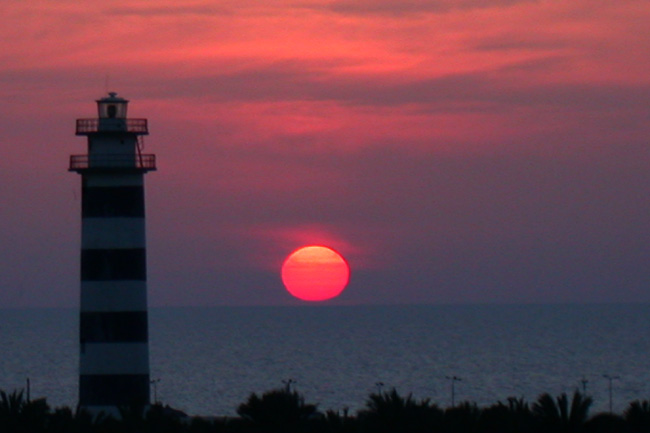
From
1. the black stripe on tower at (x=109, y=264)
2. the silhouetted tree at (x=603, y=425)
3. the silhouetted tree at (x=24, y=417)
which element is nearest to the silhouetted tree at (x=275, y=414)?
the silhouetted tree at (x=24, y=417)

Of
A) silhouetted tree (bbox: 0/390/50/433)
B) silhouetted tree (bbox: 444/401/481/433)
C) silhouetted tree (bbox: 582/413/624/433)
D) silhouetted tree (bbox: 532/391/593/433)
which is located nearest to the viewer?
silhouetted tree (bbox: 582/413/624/433)

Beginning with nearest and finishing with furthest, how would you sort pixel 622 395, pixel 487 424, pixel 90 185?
pixel 487 424 → pixel 90 185 → pixel 622 395

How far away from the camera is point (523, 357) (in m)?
177

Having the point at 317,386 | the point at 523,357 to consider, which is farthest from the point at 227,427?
the point at 523,357

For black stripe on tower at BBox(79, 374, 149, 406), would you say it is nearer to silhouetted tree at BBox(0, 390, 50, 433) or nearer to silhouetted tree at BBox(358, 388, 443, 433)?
silhouetted tree at BBox(0, 390, 50, 433)

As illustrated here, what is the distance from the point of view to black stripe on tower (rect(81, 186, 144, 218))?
43.4 m

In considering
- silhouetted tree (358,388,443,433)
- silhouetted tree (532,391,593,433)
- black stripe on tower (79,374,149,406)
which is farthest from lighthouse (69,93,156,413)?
silhouetted tree (532,391,593,433)

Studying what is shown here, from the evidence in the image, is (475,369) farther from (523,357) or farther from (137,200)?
(137,200)

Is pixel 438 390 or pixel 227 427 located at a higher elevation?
pixel 438 390

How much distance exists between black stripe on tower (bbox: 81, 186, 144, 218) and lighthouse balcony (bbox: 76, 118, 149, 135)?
2.10 m

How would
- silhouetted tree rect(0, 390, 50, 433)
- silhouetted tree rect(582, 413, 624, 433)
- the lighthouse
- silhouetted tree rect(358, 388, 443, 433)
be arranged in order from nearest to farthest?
1. silhouetted tree rect(582, 413, 624, 433)
2. silhouetted tree rect(358, 388, 443, 433)
3. silhouetted tree rect(0, 390, 50, 433)
4. the lighthouse

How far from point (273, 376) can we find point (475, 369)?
2521 centimetres

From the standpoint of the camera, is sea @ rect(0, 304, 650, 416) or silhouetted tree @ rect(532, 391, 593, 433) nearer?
silhouetted tree @ rect(532, 391, 593, 433)

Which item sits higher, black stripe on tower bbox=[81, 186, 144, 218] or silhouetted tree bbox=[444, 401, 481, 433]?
black stripe on tower bbox=[81, 186, 144, 218]
